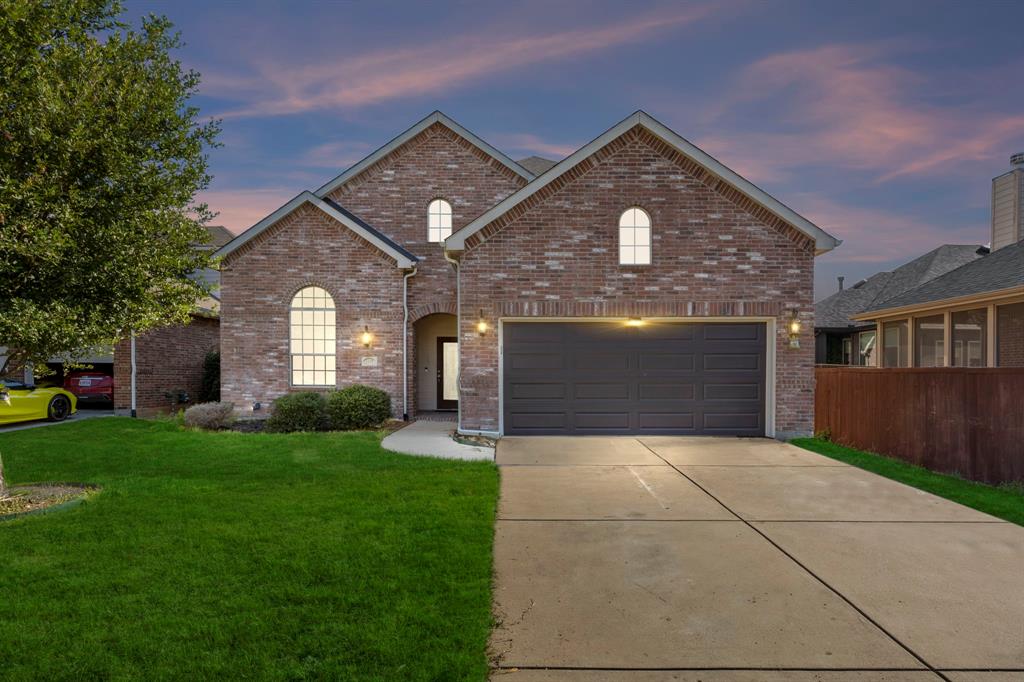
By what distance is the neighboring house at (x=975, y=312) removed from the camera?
13.7m

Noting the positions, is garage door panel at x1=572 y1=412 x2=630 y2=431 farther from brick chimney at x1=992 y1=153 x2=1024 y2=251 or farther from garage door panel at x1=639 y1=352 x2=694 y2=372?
brick chimney at x1=992 y1=153 x2=1024 y2=251

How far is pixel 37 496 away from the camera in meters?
6.67

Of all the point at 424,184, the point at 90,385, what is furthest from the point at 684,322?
the point at 90,385

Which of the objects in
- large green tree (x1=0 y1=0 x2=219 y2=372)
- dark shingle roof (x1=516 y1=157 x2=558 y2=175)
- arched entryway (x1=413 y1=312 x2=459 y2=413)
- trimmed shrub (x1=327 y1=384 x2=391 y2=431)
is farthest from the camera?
dark shingle roof (x1=516 y1=157 x2=558 y2=175)

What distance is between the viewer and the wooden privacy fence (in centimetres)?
781

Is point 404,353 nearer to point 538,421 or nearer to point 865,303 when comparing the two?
point 538,421

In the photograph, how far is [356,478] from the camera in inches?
301

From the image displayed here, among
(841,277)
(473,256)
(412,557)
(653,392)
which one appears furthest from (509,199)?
(841,277)

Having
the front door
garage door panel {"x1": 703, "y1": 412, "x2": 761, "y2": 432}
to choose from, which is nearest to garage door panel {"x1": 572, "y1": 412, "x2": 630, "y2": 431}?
garage door panel {"x1": 703, "y1": 412, "x2": 761, "y2": 432}

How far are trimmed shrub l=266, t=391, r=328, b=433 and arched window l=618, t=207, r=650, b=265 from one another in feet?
24.8

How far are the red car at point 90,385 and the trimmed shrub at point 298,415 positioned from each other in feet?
22.8

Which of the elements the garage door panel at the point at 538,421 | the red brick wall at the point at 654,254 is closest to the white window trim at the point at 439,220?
the red brick wall at the point at 654,254

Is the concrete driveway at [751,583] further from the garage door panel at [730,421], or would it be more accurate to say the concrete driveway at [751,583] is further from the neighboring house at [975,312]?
the neighboring house at [975,312]

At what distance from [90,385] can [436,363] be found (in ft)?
32.4
